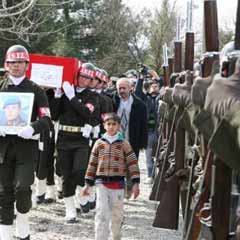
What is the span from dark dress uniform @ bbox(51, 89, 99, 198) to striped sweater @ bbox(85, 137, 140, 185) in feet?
5.32

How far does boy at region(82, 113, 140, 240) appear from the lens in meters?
6.16

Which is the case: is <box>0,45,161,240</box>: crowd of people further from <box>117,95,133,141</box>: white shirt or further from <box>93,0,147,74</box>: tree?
<box>93,0,147,74</box>: tree

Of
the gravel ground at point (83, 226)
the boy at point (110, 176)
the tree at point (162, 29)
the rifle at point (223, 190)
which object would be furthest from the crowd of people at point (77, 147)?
the tree at point (162, 29)

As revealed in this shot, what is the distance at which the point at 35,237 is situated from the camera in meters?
7.10

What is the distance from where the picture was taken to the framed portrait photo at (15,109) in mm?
6250

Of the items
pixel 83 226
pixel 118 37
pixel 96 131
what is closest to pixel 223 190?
pixel 83 226

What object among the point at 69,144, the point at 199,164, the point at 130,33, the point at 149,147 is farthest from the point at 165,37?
the point at 199,164

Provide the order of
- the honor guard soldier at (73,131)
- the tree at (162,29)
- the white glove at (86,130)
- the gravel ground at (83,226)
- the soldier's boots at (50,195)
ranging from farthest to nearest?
the tree at (162,29) < the soldier's boots at (50,195) < the white glove at (86,130) < the honor guard soldier at (73,131) < the gravel ground at (83,226)

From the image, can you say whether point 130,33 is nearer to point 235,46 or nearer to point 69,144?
point 69,144

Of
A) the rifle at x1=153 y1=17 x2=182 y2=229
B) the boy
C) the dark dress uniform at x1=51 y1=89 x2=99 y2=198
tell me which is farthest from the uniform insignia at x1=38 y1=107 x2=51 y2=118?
the dark dress uniform at x1=51 y1=89 x2=99 y2=198

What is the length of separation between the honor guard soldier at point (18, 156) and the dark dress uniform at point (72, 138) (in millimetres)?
1567

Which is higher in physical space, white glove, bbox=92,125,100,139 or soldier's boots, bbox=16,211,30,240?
white glove, bbox=92,125,100,139

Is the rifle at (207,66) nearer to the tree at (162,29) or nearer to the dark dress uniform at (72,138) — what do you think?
the dark dress uniform at (72,138)

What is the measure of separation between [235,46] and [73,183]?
5256 mm
